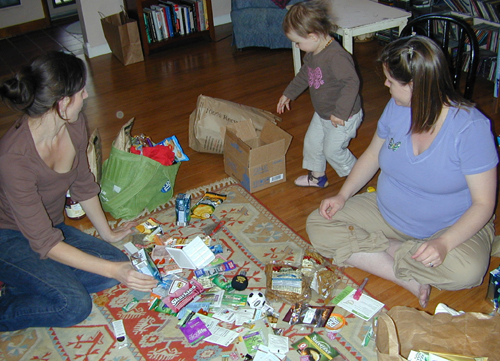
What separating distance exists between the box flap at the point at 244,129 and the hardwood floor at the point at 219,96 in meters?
0.26

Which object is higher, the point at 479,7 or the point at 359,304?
the point at 479,7

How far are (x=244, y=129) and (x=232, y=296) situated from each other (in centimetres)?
100

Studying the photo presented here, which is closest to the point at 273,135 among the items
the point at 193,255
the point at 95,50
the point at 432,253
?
the point at 193,255

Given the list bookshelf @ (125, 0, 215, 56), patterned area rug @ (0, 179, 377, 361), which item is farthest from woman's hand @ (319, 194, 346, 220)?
bookshelf @ (125, 0, 215, 56)

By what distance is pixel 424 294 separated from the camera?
1.74m

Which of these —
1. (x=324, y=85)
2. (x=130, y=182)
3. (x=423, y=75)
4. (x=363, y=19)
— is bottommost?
(x=130, y=182)

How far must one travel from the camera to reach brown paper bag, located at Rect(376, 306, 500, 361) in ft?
4.53

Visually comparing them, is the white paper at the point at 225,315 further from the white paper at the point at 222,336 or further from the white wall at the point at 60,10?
the white wall at the point at 60,10

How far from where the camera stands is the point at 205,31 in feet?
15.1

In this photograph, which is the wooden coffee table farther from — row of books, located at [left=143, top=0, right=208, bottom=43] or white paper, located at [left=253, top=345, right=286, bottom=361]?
white paper, located at [left=253, top=345, right=286, bottom=361]

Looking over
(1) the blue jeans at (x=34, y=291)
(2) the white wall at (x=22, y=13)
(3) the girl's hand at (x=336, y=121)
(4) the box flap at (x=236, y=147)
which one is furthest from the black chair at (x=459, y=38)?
(2) the white wall at (x=22, y=13)

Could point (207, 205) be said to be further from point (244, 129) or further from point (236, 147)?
point (244, 129)

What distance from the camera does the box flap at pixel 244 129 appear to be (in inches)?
99.0

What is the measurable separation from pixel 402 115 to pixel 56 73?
44.5 inches
